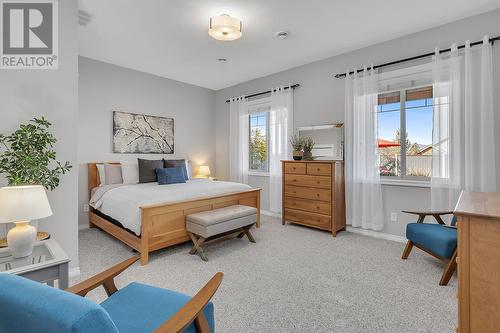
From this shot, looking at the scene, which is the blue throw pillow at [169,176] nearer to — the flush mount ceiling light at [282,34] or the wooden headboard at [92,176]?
the wooden headboard at [92,176]

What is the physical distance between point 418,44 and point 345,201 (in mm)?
2278

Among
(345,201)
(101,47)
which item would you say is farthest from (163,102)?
(345,201)

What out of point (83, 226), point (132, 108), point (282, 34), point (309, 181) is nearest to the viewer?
point (282, 34)

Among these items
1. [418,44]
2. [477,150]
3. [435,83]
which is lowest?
[477,150]

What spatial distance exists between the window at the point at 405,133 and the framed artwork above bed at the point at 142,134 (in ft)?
12.3

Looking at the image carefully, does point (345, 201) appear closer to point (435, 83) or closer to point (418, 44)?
point (435, 83)

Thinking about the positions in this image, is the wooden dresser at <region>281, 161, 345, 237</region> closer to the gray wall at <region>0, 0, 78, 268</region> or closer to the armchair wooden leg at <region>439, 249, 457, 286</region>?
the armchair wooden leg at <region>439, 249, 457, 286</region>

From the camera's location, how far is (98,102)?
13.6 ft

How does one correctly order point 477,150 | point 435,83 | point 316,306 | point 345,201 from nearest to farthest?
point 316,306 → point 477,150 → point 435,83 → point 345,201

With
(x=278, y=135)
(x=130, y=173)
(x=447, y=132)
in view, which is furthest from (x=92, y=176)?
(x=447, y=132)

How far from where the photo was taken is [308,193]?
3.89m

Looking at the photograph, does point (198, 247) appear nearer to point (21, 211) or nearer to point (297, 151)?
point (21, 211)

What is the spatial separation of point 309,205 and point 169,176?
2237mm

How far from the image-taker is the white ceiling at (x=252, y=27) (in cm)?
264
